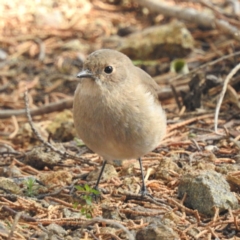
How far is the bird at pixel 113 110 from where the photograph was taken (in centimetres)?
439

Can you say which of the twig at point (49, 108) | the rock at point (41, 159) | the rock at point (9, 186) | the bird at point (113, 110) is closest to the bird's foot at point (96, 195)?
the bird at point (113, 110)

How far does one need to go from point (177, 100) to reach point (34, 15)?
408 centimetres

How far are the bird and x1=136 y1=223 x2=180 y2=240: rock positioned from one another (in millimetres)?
892

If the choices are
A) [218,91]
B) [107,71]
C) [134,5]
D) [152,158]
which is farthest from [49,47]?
[107,71]

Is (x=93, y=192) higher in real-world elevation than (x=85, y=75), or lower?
A: lower

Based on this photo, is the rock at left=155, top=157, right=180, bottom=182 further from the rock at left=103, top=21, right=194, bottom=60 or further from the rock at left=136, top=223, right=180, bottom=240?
the rock at left=103, top=21, right=194, bottom=60

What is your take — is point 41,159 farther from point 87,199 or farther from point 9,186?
point 87,199

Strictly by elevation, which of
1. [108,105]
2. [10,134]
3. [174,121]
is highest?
[108,105]

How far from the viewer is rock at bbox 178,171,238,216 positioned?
4207 millimetres

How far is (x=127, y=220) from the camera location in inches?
163

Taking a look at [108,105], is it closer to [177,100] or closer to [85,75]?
[85,75]

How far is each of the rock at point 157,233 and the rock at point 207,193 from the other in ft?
1.97

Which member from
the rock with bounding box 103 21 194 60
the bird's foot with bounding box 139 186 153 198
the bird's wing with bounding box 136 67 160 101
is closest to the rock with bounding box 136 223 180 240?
the bird's foot with bounding box 139 186 153 198

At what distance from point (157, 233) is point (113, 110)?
1.12 meters
